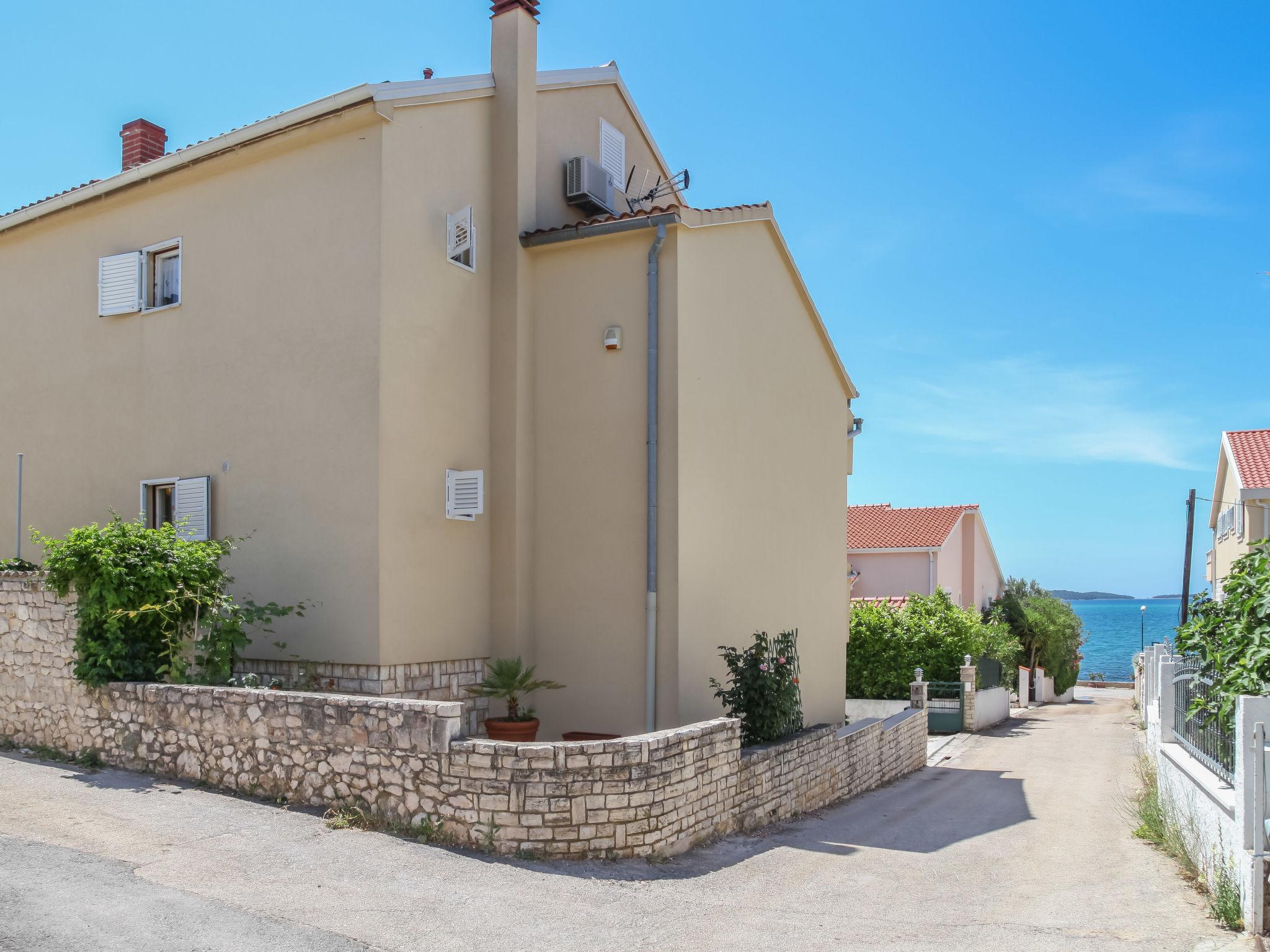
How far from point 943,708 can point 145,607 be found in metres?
20.0

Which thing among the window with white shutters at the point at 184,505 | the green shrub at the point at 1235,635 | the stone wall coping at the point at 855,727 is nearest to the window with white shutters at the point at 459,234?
the window with white shutters at the point at 184,505

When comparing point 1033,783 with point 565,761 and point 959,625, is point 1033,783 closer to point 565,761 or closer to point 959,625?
point 959,625

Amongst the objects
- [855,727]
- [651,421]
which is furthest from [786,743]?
[651,421]

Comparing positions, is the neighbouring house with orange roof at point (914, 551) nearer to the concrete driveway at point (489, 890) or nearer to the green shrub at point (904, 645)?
the green shrub at point (904, 645)

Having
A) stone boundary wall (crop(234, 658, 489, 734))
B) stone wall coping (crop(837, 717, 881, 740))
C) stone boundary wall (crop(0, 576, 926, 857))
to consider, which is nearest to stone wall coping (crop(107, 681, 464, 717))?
stone boundary wall (crop(0, 576, 926, 857))

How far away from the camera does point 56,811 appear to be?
27.7ft

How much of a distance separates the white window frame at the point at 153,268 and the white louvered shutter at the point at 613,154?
560cm

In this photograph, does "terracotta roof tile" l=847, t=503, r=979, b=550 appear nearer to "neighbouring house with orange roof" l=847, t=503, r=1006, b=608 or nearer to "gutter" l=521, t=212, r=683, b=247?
"neighbouring house with orange roof" l=847, t=503, r=1006, b=608

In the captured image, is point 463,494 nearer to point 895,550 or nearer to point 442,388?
point 442,388

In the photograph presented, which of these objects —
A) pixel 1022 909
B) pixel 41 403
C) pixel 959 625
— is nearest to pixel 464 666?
pixel 1022 909

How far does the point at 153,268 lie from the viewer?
13.1 meters

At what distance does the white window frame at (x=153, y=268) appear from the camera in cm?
1271

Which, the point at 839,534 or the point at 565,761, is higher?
the point at 839,534

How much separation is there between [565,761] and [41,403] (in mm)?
10229
